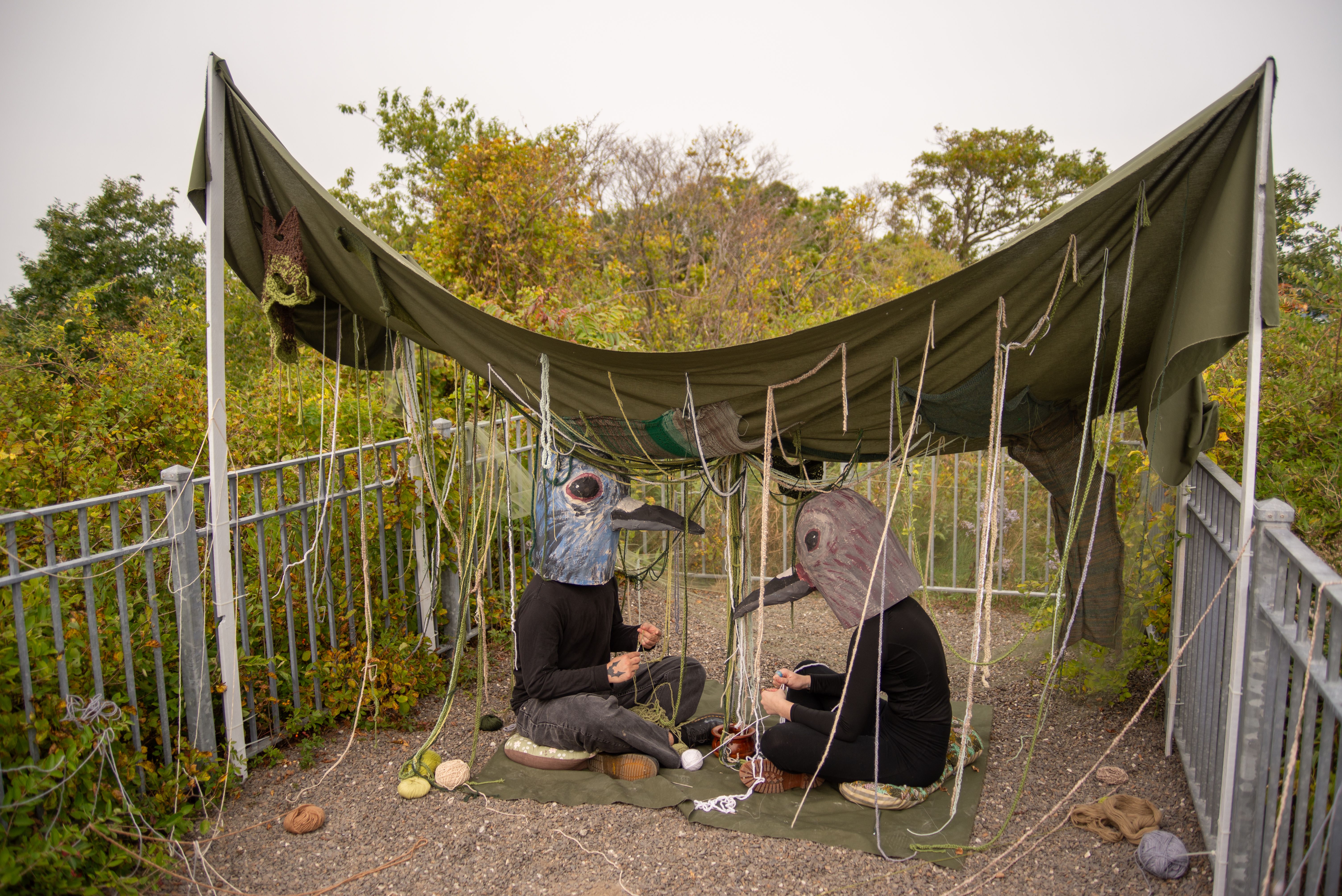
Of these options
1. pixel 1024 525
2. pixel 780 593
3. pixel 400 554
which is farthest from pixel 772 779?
pixel 1024 525

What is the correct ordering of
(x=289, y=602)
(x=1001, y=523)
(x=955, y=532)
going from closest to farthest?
1. (x=289, y=602)
2. (x=955, y=532)
3. (x=1001, y=523)

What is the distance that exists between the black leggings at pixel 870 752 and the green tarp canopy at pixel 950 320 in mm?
970

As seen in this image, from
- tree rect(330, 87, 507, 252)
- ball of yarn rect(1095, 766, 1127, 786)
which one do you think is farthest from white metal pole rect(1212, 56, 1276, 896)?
tree rect(330, 87, 507, 252)

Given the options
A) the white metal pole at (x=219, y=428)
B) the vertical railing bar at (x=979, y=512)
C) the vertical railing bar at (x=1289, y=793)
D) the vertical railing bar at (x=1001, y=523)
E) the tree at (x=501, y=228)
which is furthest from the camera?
the tree at (x=501, y=228)

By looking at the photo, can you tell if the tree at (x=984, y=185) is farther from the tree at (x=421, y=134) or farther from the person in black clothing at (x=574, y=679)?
the person in black clothing at (x=574, y=679)

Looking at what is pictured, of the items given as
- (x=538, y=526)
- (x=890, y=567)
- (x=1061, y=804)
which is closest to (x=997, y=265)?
(x=890, y=567)

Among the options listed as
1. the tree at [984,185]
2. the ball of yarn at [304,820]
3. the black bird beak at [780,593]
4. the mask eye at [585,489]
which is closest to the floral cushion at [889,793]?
the black bird beak at [780,593]

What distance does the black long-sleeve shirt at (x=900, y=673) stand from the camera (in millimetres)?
2516

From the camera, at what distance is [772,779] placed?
276cm

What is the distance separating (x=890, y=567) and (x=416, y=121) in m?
10.0

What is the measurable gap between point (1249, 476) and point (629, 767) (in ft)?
7.09

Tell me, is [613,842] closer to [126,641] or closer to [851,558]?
[851,558]

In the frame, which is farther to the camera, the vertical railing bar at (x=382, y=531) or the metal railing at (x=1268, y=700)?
the vertical railing bar at (x=382, y=531)

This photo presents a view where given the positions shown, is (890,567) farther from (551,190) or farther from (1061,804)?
(551,190)
